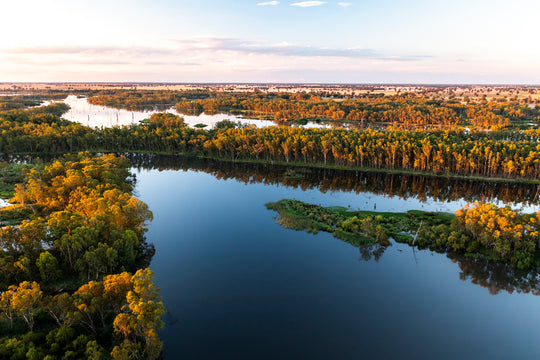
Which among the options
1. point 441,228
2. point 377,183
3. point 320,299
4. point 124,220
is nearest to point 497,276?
point 441,228

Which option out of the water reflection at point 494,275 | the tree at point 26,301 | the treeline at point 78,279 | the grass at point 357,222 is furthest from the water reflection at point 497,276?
the tree at point 26,301

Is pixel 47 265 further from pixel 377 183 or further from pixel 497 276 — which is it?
pixel 377 183

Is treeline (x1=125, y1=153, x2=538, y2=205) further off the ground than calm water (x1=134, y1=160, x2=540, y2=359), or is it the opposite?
treeline (x1=125, y1=153, x2=538, y2=205)

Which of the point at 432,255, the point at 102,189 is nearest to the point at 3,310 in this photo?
the point at 102,189

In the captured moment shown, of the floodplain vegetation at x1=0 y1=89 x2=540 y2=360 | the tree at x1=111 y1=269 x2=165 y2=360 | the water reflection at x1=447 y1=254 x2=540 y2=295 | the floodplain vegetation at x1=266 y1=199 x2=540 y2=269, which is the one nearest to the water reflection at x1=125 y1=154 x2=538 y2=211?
the floodplain vegetation at x1=0 y1=89 x2=540 y2=360

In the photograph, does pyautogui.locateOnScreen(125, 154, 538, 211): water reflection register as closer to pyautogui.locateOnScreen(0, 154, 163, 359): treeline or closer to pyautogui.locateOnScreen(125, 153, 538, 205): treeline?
pyautogui.locateOnScreen(125, 153, 538, 205): treeline

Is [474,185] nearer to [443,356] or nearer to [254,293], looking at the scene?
[443,356]
